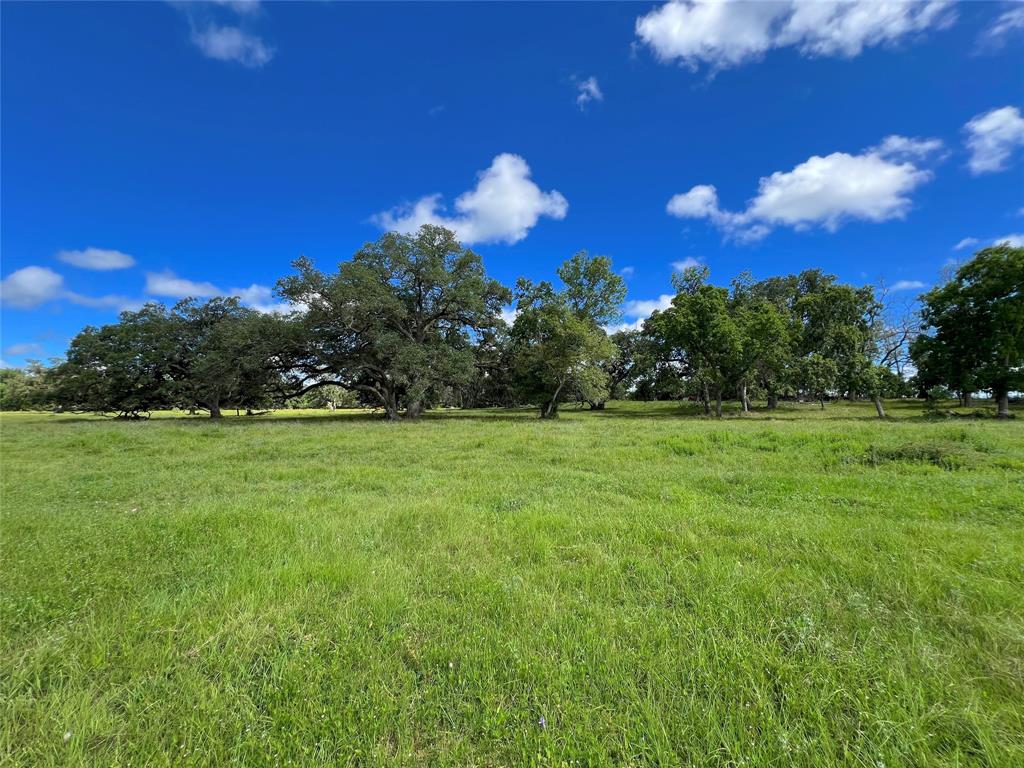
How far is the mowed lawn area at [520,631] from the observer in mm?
2334

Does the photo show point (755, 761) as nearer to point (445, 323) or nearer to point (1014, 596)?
point (1014, 596)

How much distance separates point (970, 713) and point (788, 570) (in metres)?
1.94

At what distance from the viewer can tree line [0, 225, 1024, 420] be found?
28.8 m

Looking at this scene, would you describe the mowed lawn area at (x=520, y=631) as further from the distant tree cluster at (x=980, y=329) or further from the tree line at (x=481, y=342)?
the distant tree cluster at (x=980, y=329)

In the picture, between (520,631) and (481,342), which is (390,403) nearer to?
(481,342)

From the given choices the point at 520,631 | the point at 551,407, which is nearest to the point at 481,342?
the point at 551,407

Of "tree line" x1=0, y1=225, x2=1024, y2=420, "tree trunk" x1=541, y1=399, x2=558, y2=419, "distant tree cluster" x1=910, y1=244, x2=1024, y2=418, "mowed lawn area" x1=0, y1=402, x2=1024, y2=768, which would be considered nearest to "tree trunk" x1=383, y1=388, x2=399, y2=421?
"tree line" x1=0, y1=225, x2=1024, y2=420

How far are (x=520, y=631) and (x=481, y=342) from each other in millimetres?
36043

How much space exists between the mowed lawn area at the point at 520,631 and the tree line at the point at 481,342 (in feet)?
82.3

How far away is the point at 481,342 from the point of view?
3869 centimetres

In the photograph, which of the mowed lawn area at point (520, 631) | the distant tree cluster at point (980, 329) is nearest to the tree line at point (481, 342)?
the distant tree cluster at point (980, 329)

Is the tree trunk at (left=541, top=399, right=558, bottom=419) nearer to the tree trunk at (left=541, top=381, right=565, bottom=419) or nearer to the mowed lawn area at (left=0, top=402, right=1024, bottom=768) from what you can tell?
the tree trunk at (left=541, top=381, right=565, bottom=419)

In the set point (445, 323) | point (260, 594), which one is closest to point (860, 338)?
point (445, 323)

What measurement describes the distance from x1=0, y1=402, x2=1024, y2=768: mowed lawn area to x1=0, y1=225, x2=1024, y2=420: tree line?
82.3 feet
